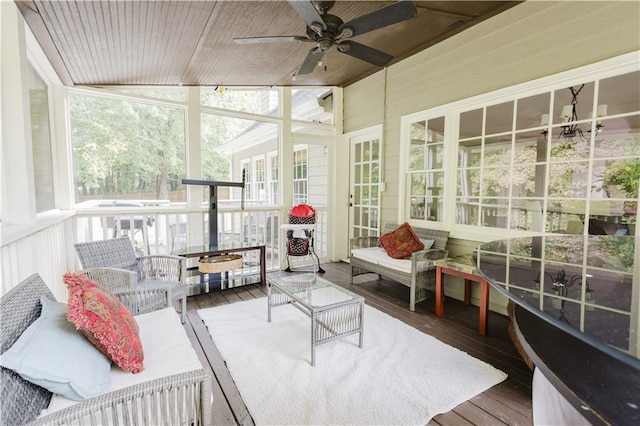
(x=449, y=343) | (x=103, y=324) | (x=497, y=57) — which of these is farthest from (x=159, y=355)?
(x=497, y=57)

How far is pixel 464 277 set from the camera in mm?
2980

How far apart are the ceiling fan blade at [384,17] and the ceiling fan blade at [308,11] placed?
8.6 inches

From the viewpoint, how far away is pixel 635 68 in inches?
89.2

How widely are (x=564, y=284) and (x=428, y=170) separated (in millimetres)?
2975

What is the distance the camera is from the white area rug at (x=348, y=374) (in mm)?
1753

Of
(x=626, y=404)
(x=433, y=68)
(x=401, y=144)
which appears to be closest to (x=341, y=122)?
(x=401, y=144)

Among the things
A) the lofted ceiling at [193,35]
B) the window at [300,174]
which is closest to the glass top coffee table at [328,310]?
the lofted ceiling at [193,35]

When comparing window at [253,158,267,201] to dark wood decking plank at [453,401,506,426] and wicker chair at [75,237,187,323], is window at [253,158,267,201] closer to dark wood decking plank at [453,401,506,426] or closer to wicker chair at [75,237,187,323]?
wicker chair at [75,237,187,323]

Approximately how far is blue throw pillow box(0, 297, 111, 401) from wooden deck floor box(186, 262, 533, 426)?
2.71ft

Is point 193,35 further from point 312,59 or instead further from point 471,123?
point 471,123

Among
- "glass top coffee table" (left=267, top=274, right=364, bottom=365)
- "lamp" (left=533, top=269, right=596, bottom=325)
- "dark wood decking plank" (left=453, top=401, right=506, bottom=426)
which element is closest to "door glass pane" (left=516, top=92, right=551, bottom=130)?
"lamp" (left=533, top=269, right=596, bottom=325)

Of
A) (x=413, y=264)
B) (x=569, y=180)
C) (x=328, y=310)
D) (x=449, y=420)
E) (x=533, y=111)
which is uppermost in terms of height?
(x=533, y=111)

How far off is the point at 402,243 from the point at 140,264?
113 inches

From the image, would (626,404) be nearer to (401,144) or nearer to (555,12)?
(555,12)
